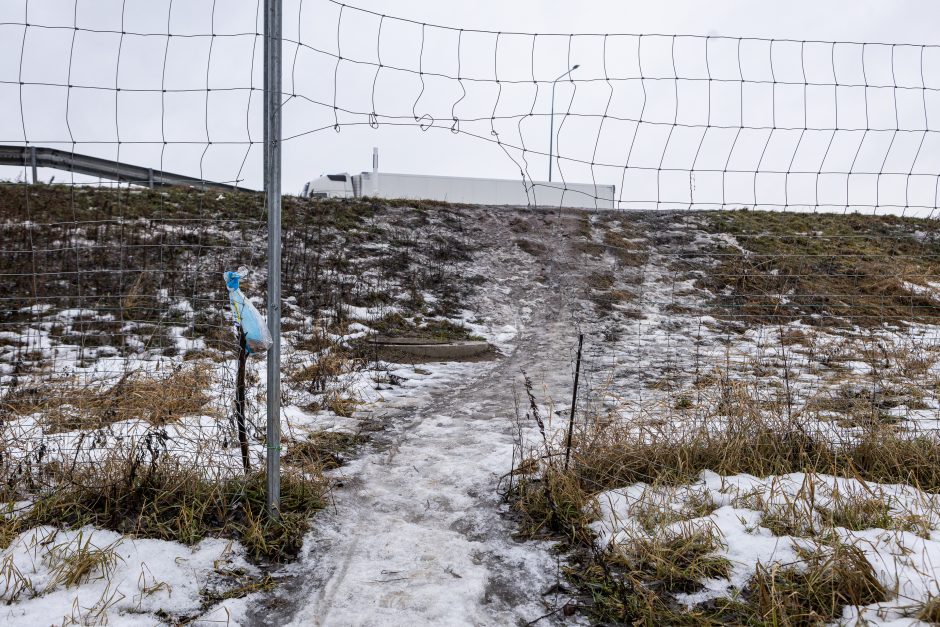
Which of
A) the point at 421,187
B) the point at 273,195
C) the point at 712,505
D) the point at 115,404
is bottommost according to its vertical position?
the point at 712,505

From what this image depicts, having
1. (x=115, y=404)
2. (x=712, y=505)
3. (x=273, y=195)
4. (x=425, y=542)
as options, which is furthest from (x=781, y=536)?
(x=115, y=404)

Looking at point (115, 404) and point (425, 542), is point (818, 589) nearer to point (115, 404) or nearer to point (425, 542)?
point (425, 542)

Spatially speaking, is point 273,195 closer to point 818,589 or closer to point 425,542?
point 425,542

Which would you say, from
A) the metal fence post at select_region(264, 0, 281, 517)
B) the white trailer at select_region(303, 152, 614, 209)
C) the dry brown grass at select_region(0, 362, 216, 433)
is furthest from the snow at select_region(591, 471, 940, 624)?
the white trailer at select_region(303, 152, 614, 209)

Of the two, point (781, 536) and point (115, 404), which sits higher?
point (115, 404)

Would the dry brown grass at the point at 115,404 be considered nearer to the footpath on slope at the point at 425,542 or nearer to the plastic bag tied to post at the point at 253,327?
the plastic bag tied to post at the point at 253,327

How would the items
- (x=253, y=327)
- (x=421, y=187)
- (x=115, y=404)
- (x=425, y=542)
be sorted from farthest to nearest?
(x=421, y=187) → (x=115, y=404) → (x=425, y=542) → (x=253, y=327)

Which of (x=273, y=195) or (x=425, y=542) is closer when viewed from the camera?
(x=273, y=195)

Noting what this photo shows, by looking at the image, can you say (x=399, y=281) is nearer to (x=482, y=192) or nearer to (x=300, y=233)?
(x=300, y=233)

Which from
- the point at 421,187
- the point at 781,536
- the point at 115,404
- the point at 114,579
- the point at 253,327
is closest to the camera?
the point at 114,579

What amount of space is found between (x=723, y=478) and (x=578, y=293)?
8.68 meters

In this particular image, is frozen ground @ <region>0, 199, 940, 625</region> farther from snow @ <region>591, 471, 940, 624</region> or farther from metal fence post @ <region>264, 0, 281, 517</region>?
metal fence post @ <region>264, 0, 281, 517</region>

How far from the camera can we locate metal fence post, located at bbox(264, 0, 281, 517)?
2.98 metres

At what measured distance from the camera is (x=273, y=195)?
3002 mm
